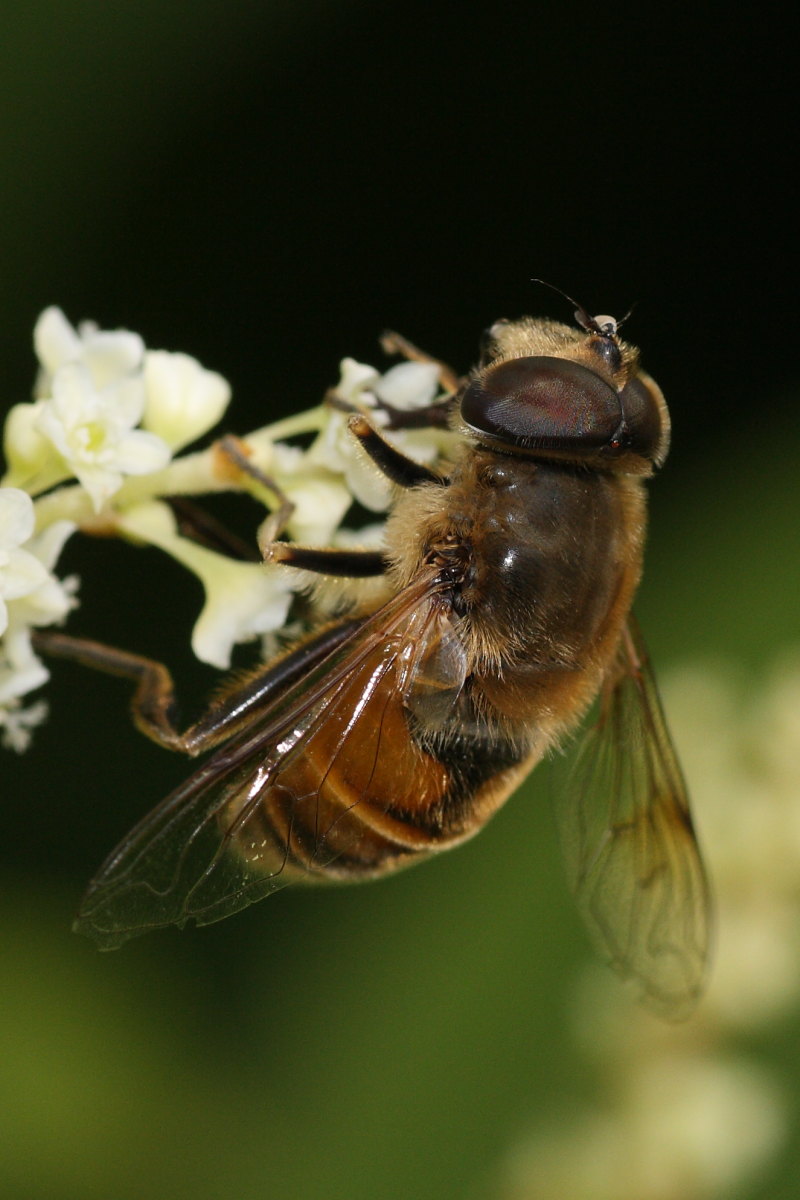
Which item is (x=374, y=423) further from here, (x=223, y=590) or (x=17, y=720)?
(x=17, y=720)

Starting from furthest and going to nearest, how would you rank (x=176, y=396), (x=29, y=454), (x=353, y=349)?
1. (x=353, y=349)
2. (x=176, y=396)
3. (x=29, y=454)

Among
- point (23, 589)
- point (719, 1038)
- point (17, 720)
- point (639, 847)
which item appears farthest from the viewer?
point (719, 1038)

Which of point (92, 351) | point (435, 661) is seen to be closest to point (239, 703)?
point (435, 661)

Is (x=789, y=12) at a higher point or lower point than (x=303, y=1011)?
higher

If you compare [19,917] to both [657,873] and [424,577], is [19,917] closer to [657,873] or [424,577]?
[657,873]

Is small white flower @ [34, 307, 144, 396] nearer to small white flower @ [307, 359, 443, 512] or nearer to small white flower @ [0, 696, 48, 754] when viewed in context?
small white flower @ [307, 359, 443, 512]

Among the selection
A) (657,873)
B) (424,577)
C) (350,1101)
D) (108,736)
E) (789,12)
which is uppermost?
(789,12)

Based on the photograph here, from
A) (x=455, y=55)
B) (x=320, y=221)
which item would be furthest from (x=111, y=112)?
(x=455, y=55)
